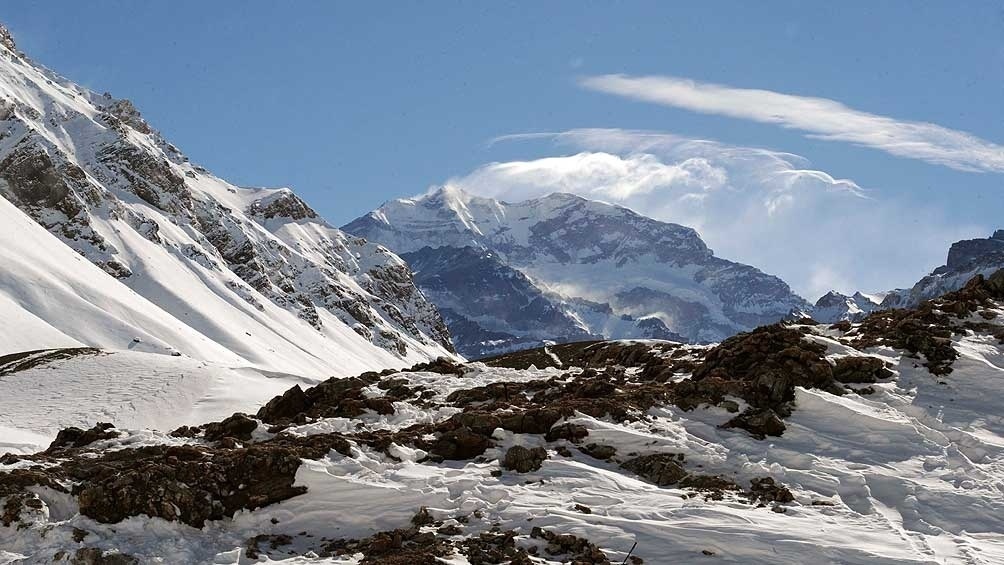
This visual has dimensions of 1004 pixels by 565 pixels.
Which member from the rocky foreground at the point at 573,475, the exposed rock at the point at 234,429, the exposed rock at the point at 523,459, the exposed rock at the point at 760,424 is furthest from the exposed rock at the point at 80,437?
the exposed rock at the point at 760,424

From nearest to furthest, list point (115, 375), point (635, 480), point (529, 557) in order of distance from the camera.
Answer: point (529, 557) < point (635, 480) < point (115, 375)

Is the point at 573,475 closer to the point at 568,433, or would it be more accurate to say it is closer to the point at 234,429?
the point at 568,433

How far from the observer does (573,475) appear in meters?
20.3

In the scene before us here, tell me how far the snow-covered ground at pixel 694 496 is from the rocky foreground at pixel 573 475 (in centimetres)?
6

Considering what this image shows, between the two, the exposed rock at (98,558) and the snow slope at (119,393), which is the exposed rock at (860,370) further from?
the snow slope at (119,393)

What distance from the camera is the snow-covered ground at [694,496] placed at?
16.2 meters

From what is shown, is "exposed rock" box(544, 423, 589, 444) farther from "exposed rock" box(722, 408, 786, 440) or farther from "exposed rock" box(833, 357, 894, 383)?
"exposed rock" box(833, 357, 894, 383)

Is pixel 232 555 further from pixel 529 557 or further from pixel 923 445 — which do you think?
pixel 923 445

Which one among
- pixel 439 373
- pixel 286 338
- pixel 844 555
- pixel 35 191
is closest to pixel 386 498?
pixel 844 555

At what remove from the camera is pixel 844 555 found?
15.9 meters

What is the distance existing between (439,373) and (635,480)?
1855 cm

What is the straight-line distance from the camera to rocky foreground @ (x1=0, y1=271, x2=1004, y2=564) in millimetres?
16219

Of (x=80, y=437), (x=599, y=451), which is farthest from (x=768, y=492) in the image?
(x=80, y=437)

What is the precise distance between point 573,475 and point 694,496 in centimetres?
286
